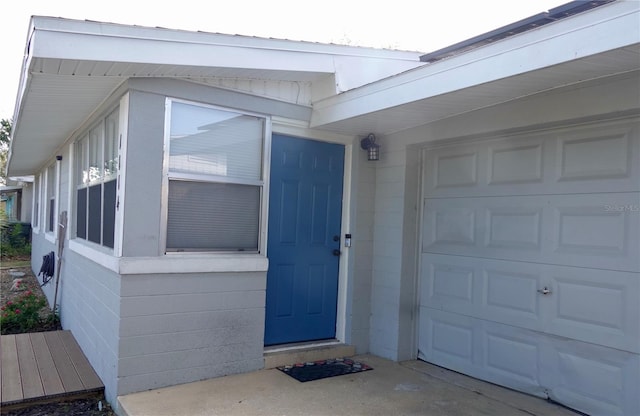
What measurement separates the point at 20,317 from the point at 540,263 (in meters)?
6.50

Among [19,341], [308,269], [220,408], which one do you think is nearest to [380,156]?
[308,269]

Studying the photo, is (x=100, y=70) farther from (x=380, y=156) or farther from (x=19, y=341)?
(x=19, y=341)

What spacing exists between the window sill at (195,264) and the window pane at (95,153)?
163cm

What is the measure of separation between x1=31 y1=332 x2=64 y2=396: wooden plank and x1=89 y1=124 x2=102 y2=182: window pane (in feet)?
6.31

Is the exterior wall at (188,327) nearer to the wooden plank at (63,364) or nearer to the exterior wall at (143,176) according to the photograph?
the exterior wall at (143,176)

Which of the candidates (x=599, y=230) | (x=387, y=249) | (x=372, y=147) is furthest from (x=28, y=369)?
(x=599, y=230)

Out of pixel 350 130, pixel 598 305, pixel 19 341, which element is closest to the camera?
pixel 598 305

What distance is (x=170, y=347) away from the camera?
12.6 feet

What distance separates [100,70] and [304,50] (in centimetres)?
165

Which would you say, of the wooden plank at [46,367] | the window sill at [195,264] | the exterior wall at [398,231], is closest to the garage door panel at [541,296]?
the exterior wall at [398,231]

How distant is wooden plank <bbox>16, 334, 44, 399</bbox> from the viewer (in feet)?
13.2

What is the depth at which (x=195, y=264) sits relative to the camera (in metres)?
3.91

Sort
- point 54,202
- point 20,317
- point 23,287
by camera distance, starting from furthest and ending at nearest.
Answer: point 23,287 < point 54,202 < point 20,317

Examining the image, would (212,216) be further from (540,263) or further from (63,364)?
(540,263)
